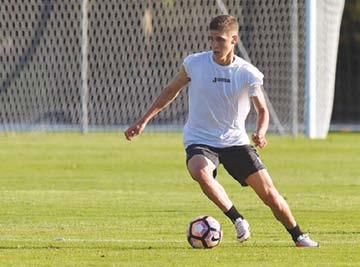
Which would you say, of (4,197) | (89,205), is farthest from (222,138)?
(4,197)

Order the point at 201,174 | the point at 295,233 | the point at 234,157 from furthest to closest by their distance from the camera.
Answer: the point at 234,157
the point at 295,233
the point at 201,174

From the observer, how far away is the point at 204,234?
11.1 metres

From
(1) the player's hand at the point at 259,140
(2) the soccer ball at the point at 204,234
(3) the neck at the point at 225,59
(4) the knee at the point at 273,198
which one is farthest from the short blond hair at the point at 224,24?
(2) the soccer ball at the point at 204,234

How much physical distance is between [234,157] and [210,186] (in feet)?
1.27

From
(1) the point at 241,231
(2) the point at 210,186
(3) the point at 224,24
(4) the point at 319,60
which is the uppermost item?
(3) the point at 224,24

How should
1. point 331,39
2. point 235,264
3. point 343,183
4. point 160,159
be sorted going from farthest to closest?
point 331,39 < point 160,159 < point 343,183 < point 235,264

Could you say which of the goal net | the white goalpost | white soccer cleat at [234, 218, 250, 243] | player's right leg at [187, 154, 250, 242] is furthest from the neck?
the goal net

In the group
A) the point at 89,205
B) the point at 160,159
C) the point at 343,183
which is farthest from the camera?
the point at 160,159

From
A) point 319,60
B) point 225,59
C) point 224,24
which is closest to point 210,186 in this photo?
point 225,59

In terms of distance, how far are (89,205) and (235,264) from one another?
554 cm

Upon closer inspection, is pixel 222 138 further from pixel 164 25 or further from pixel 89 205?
pixel 164 25

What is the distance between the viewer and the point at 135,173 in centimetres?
2050

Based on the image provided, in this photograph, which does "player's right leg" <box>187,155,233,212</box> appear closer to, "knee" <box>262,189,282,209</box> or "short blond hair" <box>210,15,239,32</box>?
"knee" <box>262,189,282,209</box>

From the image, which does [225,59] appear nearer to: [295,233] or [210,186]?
[210,186]
